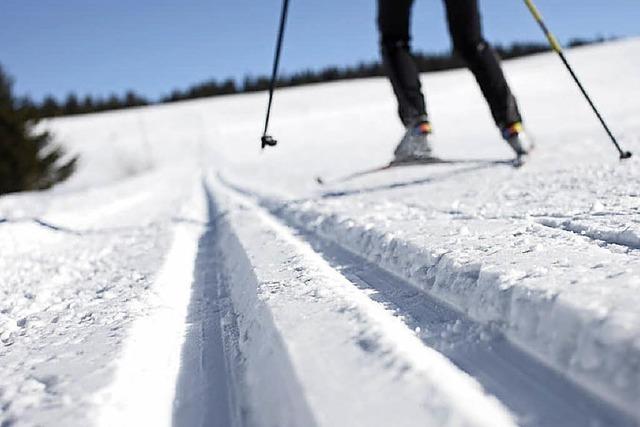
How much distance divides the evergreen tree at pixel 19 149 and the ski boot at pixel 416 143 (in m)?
18.9

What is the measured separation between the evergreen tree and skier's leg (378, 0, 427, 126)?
62.2 feet

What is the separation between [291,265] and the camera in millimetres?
1607

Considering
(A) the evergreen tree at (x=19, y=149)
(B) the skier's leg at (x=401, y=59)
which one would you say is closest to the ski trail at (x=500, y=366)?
(B) the skier's leg at (x=401, y=59)

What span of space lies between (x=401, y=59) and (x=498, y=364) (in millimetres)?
3044

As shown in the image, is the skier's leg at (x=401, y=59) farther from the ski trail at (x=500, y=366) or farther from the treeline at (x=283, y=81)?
the treeline at (x=283, y=81)

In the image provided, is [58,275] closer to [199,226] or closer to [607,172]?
[199,226]

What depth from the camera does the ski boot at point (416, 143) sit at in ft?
12.1

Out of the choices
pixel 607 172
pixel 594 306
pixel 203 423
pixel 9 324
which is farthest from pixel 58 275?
pixel 607 172

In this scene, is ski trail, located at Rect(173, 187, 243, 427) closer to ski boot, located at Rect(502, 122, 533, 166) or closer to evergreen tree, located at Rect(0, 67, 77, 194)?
ski boot, located at Rect(502, 122, 533, 166)

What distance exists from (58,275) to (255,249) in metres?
0.82

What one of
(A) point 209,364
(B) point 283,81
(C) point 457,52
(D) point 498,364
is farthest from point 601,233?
(B) point 283,81

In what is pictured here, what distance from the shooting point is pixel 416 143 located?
12.3 feet

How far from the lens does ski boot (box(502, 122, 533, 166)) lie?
3375 millimetres

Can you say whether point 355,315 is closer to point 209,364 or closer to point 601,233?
point 209,364
